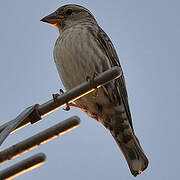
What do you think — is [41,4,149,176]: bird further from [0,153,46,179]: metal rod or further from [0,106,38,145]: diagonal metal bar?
[0,153,46,179]: metal rod

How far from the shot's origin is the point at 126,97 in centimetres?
557

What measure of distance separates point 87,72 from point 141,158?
1.29 m

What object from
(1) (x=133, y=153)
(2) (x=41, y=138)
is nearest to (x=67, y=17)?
(1) (x=133, y=153)

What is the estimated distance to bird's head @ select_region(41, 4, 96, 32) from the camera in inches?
249

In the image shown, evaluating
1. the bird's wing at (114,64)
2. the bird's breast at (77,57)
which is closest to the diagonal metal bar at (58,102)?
the bird's breast at (77,57)

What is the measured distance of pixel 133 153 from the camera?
5.40 m

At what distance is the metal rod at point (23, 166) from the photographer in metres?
1.76

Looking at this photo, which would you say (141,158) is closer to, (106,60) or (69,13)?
(106,60)

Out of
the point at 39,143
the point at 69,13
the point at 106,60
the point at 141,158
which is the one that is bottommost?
the point at 39,143

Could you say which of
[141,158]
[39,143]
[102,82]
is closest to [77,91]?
[102,82]

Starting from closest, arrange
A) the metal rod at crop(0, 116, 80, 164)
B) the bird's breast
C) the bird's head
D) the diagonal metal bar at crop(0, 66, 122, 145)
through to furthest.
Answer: the metal rod at crop(0, 116, 80, 164), the diagonal metal bar at crop(0, 66, 122, 145), the bird's breast, the bird's head

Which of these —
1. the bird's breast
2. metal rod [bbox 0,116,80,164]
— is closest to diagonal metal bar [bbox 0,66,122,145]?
metal rod [bbox 0,116,80,164]

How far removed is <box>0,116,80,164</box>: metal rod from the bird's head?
4380mm

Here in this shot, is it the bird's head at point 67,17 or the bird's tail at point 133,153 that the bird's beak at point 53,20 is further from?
the bird's tail at point 133,153
